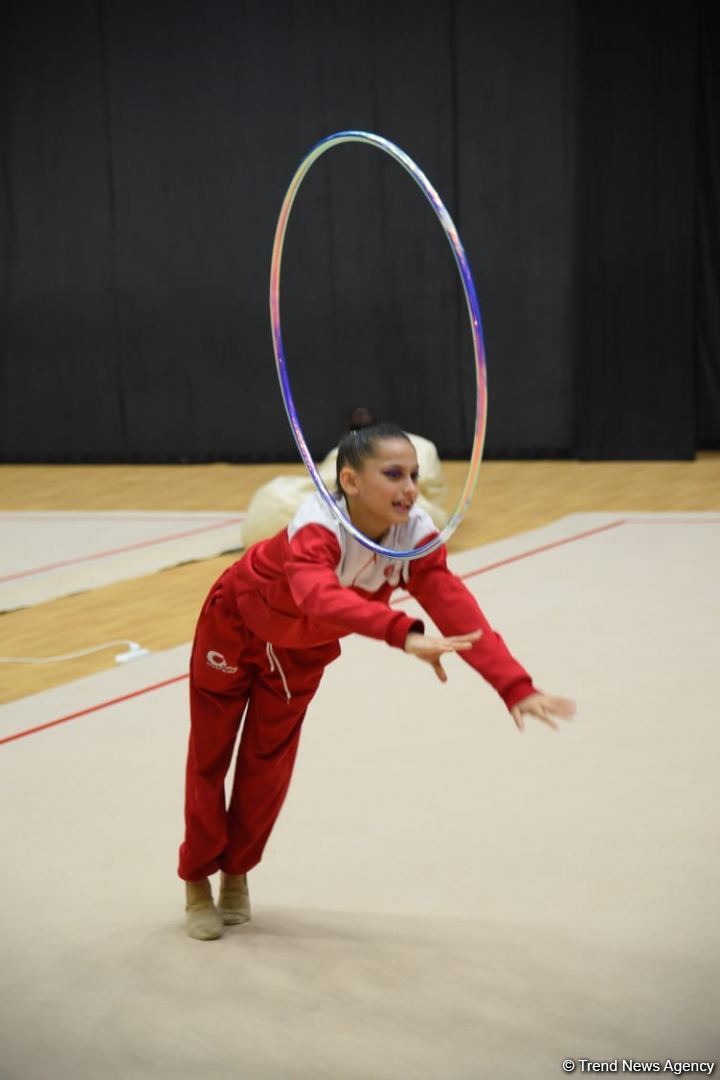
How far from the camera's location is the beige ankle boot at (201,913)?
2.31m

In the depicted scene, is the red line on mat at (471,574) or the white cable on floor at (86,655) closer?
the red line on mat at (471,574)

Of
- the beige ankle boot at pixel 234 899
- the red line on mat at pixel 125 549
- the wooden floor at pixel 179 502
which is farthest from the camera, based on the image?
the red line on mat at pixel 125 549

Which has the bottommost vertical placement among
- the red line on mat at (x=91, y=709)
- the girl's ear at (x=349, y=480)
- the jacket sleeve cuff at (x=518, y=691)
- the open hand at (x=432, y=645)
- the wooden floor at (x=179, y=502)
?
the wooden floor at (x=179, y=502)

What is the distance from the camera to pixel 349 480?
213 centimetres

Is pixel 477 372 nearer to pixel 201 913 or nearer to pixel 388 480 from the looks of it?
pixel 388 480

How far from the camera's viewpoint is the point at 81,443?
33.1ft

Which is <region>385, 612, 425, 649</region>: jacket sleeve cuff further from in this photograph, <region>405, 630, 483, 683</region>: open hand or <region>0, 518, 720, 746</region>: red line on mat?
<region>0, 518, 720, 746</region>: red line on mat

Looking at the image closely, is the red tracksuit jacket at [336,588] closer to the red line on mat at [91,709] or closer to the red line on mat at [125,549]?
the red line on mat at [91,709]

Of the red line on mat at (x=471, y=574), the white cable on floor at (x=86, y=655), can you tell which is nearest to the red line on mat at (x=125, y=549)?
the white cable on floor at (x=86, y=655)

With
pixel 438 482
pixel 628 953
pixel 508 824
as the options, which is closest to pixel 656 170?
pixel 438 482

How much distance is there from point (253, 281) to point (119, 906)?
7.44 m

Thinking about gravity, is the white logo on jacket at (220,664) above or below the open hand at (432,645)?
below

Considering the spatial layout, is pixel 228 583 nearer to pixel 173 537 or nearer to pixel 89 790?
pixel 89 790

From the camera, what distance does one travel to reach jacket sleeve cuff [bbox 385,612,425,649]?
1.86 m
